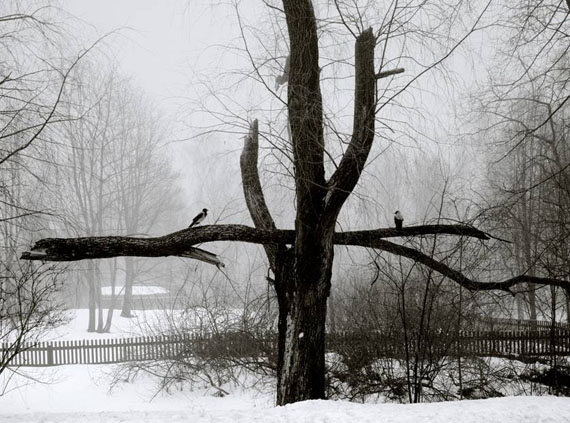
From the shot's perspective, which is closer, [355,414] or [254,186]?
[355,414]

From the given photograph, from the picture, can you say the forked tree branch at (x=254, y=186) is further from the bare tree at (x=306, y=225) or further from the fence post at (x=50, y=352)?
the fence post at (x=50, y=352)

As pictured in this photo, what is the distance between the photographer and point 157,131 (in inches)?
1203

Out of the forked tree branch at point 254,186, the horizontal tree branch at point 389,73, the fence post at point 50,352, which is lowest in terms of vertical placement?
the fence post at point 50,352

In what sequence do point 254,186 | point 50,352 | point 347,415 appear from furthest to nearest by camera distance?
point 50,352 → point 254,186 → point 347,415

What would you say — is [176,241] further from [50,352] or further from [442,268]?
[50,352]

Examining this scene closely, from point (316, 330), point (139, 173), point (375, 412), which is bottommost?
point (375, 412)

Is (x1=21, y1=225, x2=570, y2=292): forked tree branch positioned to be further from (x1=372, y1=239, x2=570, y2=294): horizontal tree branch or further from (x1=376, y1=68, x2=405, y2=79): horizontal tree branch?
(x1=376, y1=68, x2=405, y2=79): horizontal tree branch

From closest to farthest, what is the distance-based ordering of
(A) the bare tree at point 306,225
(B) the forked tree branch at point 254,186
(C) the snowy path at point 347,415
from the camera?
1. (C) the snowy path at point 347,415
2. (A) the bare tree at point 306,225
3. (B) the forked tree branch at point 254,186

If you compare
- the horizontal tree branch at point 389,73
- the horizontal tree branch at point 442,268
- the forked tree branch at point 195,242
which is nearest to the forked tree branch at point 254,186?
the forked tree branch at point 195,242

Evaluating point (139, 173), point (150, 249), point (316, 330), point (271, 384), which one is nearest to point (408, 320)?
point (271, 384)

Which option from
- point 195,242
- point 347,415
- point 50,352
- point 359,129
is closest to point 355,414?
point 347,415

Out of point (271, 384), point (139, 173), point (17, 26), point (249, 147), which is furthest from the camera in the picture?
point (139, 173)

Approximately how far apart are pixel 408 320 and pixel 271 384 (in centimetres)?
387

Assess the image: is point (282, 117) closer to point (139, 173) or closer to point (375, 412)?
point (375, 412)
